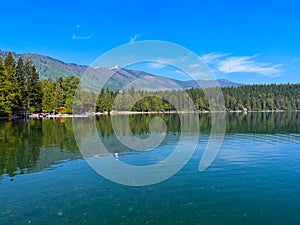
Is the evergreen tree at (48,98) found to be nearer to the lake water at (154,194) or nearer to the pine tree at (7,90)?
the pine tree at (7,90)

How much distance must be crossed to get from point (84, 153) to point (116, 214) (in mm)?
15123

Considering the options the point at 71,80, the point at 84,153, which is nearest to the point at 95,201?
the point at 84,153

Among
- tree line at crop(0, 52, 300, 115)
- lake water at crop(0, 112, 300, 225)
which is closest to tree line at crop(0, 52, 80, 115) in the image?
tree line at crop(0, 52, 300, 115)

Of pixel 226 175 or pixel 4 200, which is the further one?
pixel 226 175

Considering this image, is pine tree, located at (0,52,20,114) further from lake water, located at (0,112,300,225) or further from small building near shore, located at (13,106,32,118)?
lake water, located at (0,112,300,225)

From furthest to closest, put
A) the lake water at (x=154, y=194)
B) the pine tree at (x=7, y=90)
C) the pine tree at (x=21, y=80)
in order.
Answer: the pine tree at (x=21, y=80) → the pine tree at (x=7, y=90) → the lake water at (x=154, y=194)

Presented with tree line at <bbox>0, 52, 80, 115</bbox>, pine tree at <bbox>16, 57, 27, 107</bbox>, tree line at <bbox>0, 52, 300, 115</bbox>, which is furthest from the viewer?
pine tree at <bbox>16, 57, 27, 107</bbox>

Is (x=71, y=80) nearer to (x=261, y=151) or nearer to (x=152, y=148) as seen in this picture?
(x=152, y=148)

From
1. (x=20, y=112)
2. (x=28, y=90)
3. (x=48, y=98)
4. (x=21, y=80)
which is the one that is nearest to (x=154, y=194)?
(x=20, y=112)

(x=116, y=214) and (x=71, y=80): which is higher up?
(x=71, y=80)

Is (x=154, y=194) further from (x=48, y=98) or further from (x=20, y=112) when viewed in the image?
(x=48, y=98)

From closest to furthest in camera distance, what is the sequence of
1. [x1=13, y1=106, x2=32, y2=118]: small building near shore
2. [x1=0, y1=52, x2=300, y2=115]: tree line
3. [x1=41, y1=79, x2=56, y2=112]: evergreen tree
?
[x1=0, y1=52, x2=300, y2=115]: tree line < [x1=13, y1=106, x2=32, y2=118]: small building near shore < [x1=41, y1=79, x2=56, y2=112]: evergreen tree

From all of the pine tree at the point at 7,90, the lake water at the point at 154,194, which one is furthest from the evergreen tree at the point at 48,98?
the lake water at the point at 154,194

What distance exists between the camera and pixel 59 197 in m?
13.3
